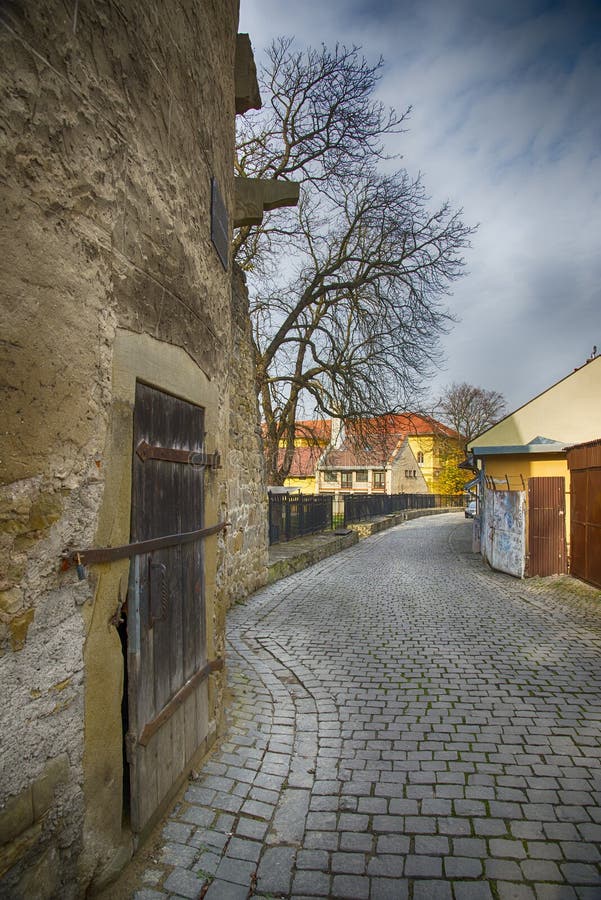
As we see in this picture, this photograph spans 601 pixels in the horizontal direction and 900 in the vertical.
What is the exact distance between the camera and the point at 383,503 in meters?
30.0

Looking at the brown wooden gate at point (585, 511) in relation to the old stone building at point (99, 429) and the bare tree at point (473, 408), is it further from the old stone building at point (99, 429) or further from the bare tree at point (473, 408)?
the bare tree at point (473, 408)

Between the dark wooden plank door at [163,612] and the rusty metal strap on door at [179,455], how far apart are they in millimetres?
32

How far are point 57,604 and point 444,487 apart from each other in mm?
50736

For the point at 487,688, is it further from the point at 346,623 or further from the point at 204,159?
the point at 204,159

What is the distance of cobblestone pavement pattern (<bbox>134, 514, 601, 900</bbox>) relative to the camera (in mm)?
2604

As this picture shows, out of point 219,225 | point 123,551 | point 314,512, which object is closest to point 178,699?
point 123,551

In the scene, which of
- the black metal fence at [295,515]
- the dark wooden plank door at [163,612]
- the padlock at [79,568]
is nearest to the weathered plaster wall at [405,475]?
the black metal fence at [295,515]

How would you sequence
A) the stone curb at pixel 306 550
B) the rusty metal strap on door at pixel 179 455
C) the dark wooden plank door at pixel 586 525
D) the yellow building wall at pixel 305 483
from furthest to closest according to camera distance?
the yellow building wall at pixel 305 483 → the stone curb at pixel 306 550 → the dark wooden plank door at pixel 586 525 → the rusty metal strap on door at pixel 179 455

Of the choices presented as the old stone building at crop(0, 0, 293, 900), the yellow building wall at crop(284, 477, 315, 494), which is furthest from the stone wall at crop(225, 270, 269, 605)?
the yellow building wall at crop(284, 477, 315, 494)

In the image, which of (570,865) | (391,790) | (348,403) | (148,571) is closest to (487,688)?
(391,790)

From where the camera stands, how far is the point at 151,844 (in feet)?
9.04

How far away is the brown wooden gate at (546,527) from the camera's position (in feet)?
35.5

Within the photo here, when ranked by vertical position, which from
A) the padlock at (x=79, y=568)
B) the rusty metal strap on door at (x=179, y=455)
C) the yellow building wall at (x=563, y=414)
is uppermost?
the yellow building wall at (x=563, y=414)

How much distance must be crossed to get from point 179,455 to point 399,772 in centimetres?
247
